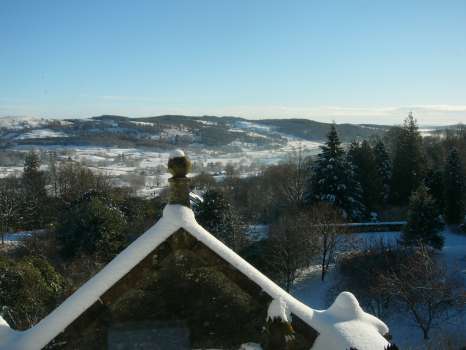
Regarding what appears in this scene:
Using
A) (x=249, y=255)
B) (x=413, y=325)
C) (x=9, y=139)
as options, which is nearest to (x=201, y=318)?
(x=413, y=325)

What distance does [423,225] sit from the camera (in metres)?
25.9

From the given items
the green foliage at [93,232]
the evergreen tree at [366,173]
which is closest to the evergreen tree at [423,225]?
the evergreen tree at [366,173]

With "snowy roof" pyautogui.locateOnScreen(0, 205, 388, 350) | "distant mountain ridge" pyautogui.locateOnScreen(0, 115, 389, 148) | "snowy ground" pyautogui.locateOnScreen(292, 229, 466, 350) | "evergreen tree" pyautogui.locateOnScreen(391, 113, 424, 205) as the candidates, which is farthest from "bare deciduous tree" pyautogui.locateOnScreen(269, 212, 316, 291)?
"distant mountain ridge" pyautogui.locateOnScreen(0, 115, 389, 148)

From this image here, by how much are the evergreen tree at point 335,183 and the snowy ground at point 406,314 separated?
14.1 feet

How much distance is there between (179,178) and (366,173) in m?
40.2

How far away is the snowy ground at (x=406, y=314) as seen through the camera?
18.1 metres

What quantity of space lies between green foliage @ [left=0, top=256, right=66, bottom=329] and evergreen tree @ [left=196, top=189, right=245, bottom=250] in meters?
11.3

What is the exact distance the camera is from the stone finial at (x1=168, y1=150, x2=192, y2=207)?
387cm

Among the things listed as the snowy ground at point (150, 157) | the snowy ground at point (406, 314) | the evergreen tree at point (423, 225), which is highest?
the evergreen tree at point (423, 225)

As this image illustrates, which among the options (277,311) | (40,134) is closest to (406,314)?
(277,311)

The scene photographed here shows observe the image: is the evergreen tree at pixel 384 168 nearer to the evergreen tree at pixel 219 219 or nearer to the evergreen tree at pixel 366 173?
the evergreen tree at pixel 366 173

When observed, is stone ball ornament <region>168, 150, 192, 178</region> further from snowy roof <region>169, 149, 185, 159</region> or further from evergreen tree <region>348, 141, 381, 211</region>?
evergreen tree <region>348, 141, 381, 211</region>

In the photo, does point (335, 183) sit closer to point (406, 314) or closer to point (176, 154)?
point (406, 314)

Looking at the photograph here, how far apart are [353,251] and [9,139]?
15548 cm
